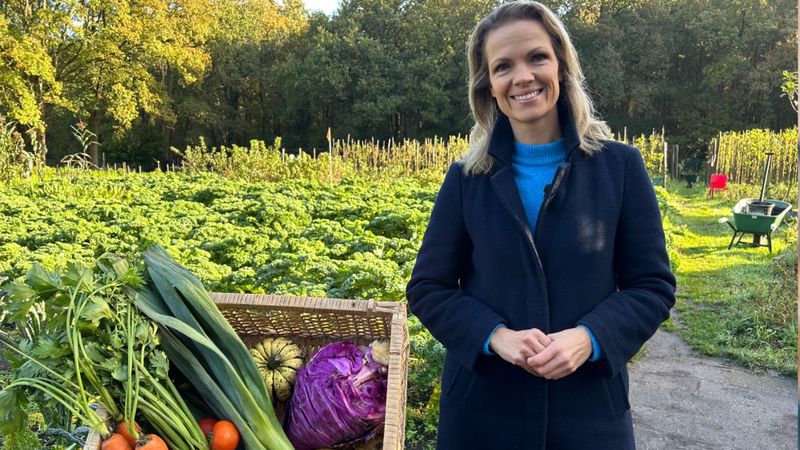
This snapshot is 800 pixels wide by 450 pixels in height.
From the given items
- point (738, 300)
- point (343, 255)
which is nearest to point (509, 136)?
point (343, 255)

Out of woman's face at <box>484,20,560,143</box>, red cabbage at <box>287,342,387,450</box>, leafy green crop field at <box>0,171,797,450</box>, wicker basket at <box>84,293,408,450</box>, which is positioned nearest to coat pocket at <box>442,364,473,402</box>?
wicker basket at <box>84,293,408,450</box>

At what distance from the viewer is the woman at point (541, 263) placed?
151 centimetres

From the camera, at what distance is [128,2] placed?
28656 millimetres

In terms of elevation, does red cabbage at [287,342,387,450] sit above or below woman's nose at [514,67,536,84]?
below

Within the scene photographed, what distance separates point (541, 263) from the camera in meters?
1.54

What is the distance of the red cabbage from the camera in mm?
1864

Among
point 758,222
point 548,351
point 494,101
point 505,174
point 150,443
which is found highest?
point 494,101

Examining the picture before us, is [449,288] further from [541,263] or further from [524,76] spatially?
[524,76]

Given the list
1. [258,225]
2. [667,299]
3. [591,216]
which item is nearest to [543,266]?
[591,216]

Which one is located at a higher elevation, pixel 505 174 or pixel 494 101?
pixel 494 101

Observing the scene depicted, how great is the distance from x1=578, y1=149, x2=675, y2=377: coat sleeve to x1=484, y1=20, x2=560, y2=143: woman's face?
0.27m

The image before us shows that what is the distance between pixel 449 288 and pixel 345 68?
35557 millimetres

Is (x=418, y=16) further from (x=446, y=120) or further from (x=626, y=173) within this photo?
(x=626, y=173)

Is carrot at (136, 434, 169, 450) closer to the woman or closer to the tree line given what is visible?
the woman
